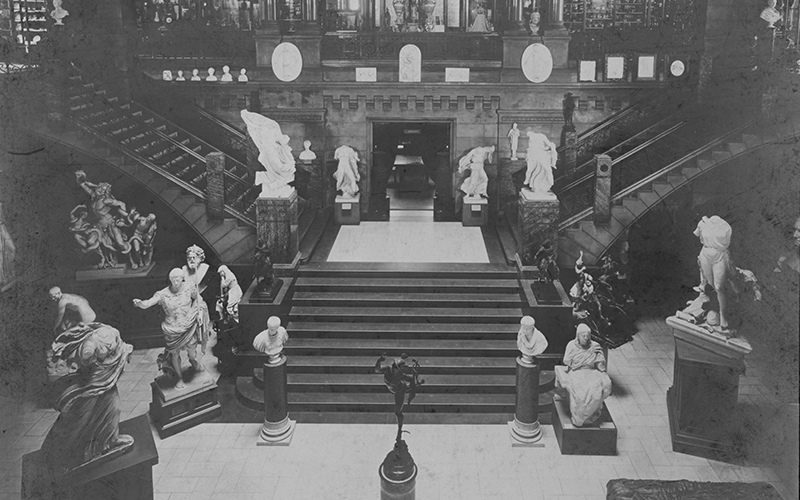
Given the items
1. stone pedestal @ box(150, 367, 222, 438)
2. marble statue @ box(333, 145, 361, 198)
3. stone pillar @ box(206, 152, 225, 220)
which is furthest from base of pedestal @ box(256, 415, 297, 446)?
marble statue @ box(333, 145, 361, 198)

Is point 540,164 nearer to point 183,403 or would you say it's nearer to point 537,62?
point 537,62

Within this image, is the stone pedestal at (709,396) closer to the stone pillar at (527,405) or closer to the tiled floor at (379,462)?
the tiled floor at (379,462)

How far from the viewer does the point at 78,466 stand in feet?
29.1

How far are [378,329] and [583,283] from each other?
355 centimetres

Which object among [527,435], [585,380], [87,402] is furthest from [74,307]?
[585,380]

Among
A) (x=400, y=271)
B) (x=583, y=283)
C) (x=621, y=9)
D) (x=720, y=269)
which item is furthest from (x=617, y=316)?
(x=621, y=9)

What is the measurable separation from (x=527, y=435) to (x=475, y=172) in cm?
841

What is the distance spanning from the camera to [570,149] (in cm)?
1805

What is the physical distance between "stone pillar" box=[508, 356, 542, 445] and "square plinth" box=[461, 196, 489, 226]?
7344mm

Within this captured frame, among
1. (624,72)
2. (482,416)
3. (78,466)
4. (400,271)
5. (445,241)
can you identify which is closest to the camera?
(78,466)

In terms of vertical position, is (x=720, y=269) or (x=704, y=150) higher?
(x=704, y=150)

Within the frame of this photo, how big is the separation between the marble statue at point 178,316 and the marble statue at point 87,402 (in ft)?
6.66

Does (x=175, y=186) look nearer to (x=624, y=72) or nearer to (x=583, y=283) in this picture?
(x=583, y=283)

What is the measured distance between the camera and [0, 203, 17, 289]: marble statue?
12219 millimetres
